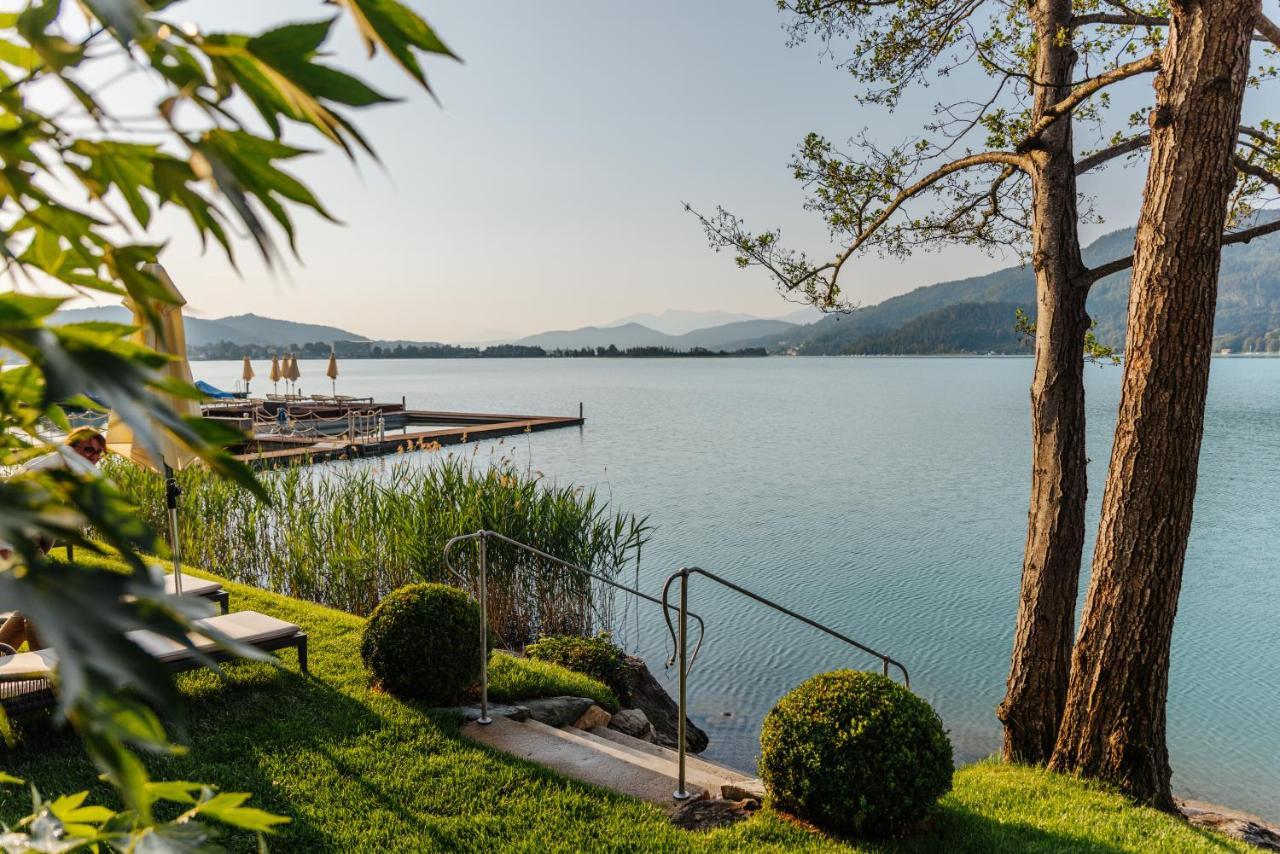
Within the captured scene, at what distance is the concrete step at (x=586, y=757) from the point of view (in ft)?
15.0

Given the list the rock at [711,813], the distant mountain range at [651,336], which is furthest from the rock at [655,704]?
the distant mountain range at [651,336]

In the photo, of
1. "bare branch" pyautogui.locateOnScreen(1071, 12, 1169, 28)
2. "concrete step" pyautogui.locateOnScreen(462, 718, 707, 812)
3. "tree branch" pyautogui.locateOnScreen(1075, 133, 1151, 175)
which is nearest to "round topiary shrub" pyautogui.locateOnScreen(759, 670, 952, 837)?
"concrete step" pyautogui.locateOnScreen(462, 718, 707, 812)

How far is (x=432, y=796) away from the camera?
426cm

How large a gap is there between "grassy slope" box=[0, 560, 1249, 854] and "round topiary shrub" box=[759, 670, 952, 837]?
14 centimetres

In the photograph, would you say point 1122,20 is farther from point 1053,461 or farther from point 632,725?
point 632,725

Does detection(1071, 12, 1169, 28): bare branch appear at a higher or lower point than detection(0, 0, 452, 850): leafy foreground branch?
higher

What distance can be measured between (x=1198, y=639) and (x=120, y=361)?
Result: 42.5 feet

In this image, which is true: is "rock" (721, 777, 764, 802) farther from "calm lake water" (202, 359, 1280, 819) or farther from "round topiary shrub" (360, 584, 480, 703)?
"calm lake water" (202, 359, 1280, 819)

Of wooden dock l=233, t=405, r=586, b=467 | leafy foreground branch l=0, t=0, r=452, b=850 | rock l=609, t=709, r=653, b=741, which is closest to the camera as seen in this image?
leafy foreground branch l=0, t=0, r=452, b=850

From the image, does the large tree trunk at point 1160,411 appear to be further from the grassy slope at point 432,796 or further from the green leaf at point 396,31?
the green leaf at point 396,31

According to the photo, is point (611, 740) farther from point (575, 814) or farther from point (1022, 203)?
point (1022, 203)

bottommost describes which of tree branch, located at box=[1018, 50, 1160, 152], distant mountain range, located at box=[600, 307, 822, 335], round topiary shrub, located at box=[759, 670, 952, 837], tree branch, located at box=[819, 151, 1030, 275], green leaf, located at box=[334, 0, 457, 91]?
round topiary shrub, located at box=[759, 670, 952, 837]

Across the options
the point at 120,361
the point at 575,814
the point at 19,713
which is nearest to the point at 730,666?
the point at 575,814

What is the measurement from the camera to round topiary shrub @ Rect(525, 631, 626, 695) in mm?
7312
